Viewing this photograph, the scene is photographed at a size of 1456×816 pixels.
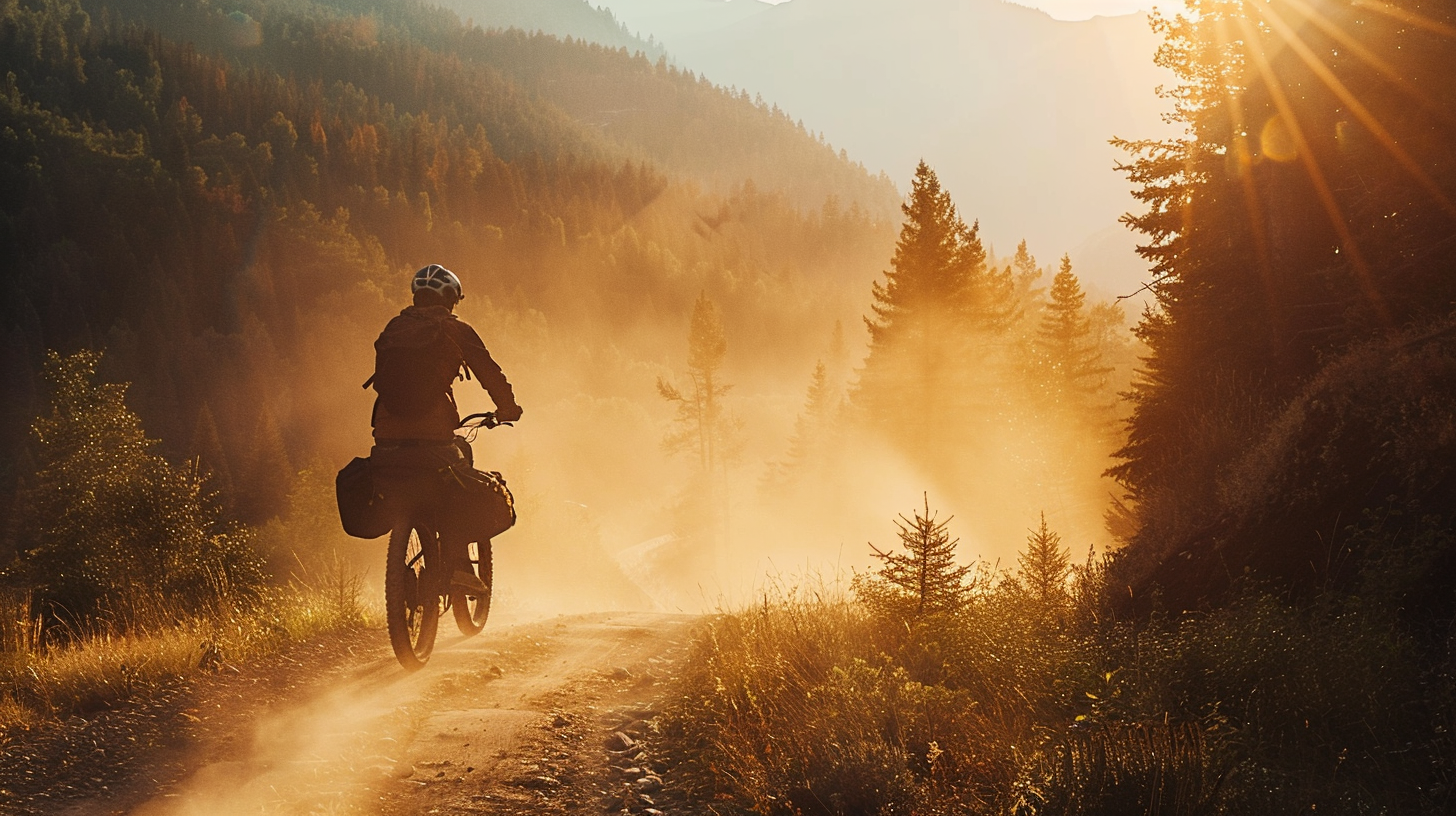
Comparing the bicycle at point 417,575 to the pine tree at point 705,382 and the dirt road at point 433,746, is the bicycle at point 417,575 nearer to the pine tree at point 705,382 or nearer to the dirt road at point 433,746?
the dirt road at point 433,746

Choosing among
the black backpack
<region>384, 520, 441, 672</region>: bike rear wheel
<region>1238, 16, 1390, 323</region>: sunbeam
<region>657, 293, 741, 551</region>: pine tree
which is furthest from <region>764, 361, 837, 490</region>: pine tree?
the black backpack

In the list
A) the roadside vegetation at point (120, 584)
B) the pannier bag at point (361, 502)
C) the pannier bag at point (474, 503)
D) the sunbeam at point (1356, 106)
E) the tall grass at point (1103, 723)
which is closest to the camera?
the tall grass at point (1103, 723)

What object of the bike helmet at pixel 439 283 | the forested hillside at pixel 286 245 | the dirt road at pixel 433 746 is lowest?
the dirt road at pixel 433 746

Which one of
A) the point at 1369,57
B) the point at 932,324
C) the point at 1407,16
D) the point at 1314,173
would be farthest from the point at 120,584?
the point at 1407,16

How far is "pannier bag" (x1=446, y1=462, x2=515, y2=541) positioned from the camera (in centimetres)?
754

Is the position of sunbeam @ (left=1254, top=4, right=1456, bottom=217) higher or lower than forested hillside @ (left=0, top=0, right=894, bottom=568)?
lower

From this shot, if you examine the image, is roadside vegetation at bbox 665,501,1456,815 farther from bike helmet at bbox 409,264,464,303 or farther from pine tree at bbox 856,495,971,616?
bike helmet at bbox 409,264,464,303

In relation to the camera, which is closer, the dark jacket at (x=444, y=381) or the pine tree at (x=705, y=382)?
the dark jacket at (x=444, y=381)

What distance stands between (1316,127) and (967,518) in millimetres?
22299

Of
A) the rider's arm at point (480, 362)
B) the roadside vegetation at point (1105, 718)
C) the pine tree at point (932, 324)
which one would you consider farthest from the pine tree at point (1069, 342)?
the rider's arm at point (480, 362)

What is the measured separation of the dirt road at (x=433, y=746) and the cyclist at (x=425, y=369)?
1.53m

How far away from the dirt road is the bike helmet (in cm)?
338

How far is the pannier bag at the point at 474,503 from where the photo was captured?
24.7ft

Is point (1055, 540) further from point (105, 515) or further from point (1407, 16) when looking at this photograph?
point (105, 515)
